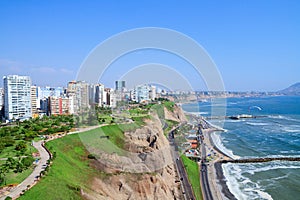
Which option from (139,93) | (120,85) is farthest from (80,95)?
(139,93)

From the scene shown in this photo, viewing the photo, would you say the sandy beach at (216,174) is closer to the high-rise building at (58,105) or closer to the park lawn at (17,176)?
the park lawn at (17,176)

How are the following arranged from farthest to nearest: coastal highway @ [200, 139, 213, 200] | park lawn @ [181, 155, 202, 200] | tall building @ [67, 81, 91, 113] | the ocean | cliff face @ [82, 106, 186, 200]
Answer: tall building @ [67, 81, 91, 113] → the ocean → park lawn @ [181, 155, 202, 200] → coastal highway @ [200, 139, 213, 200] → cliff face @ [82, 106, 186, 200]

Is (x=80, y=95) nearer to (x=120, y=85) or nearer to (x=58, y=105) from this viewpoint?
(x=58, y=105)

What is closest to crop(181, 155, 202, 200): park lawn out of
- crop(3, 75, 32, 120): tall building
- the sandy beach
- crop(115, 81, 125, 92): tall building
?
the sandy beach

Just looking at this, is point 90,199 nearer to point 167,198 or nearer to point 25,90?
point 167,198

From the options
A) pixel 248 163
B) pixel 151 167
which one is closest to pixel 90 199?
pixel 151 167

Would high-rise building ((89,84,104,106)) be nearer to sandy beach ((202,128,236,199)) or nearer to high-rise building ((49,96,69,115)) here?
high-rise building ((49,96,69,115))
